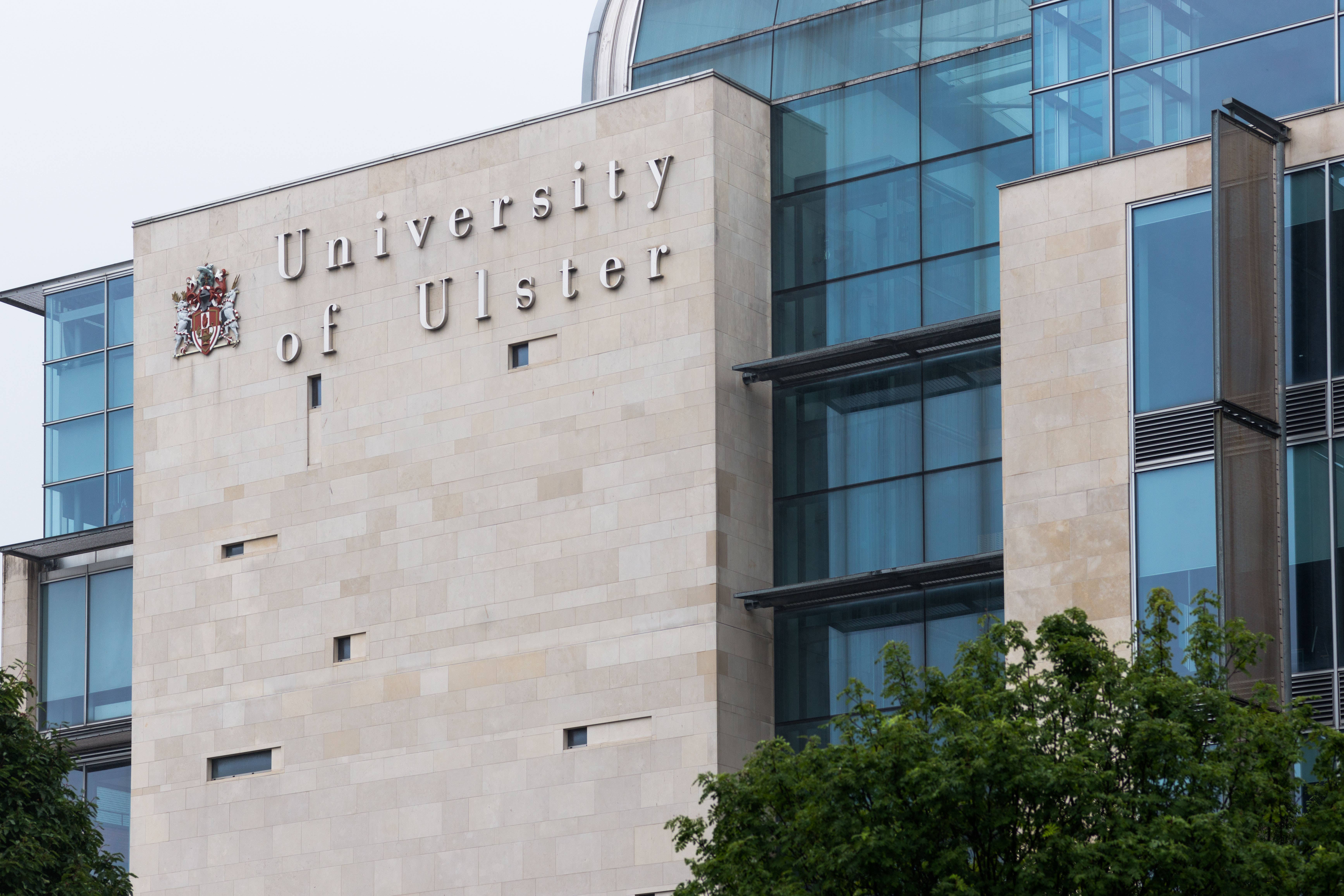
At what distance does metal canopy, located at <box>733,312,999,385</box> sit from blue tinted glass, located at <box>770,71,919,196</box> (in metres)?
4.06

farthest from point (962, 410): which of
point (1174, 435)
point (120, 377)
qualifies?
point (120, 377)

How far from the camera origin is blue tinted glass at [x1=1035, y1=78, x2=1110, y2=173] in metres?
46.8

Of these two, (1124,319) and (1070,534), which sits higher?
(1124,319)

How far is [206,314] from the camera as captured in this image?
61125mm

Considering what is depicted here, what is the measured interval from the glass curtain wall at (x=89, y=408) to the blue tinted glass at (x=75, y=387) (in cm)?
2

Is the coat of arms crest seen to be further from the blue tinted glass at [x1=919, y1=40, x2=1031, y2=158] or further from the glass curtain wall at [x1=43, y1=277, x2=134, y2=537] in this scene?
the blue tinted glass at [x1=919, y1=40, x2=1031, y2=158]

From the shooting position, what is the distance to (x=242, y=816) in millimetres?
57625

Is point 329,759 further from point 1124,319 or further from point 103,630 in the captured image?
point 1124,319

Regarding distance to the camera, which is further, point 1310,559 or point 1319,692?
point 1310,559

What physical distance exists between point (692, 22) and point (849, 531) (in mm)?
13293

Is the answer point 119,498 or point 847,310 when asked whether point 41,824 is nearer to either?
point 847,310

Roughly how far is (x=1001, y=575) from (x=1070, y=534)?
6.13m

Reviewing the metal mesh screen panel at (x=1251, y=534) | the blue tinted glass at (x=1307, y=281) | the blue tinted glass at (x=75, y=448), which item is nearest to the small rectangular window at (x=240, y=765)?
the blue tinted glass at (x=75, y=448)

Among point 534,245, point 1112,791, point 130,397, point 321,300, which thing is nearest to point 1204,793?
point 1112,791
